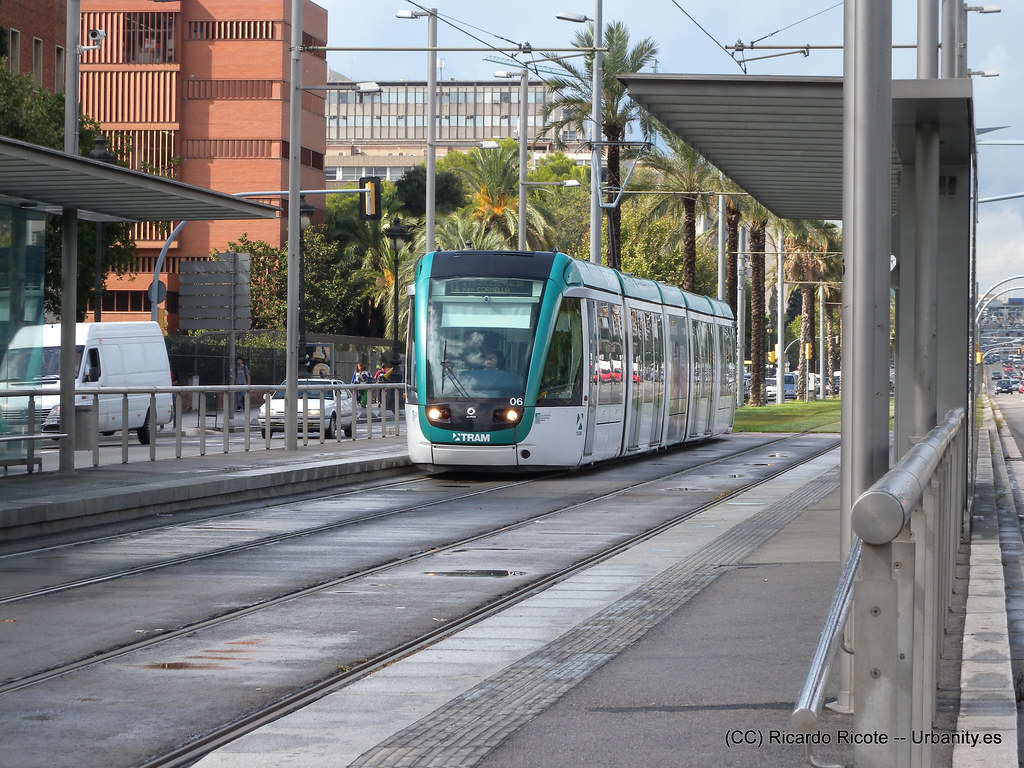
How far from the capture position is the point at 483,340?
22.6m

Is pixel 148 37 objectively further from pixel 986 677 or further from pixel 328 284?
pixel 986 677

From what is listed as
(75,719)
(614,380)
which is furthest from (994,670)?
(614,380)

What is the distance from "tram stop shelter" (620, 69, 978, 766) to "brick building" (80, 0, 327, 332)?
228ft

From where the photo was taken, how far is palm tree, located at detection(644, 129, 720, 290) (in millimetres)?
54719

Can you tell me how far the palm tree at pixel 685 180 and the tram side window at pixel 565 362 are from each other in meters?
30.6

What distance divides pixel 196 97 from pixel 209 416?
63.9 metres

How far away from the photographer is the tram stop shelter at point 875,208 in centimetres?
713

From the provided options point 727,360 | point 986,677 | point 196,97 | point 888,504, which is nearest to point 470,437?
point 986,677

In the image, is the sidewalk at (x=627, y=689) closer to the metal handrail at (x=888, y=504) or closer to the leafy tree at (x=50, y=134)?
the metal handrail at (x=888, y=504)

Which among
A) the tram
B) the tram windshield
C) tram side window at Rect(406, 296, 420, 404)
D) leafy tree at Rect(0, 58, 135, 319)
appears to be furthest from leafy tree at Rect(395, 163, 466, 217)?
the tram windshield

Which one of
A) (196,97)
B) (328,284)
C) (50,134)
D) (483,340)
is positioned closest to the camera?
(483,340)

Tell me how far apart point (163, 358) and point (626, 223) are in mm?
42986

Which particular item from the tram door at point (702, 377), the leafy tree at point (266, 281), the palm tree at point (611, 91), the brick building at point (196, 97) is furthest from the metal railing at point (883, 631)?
the brick building at point (196, 97)

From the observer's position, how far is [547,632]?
379 inches
